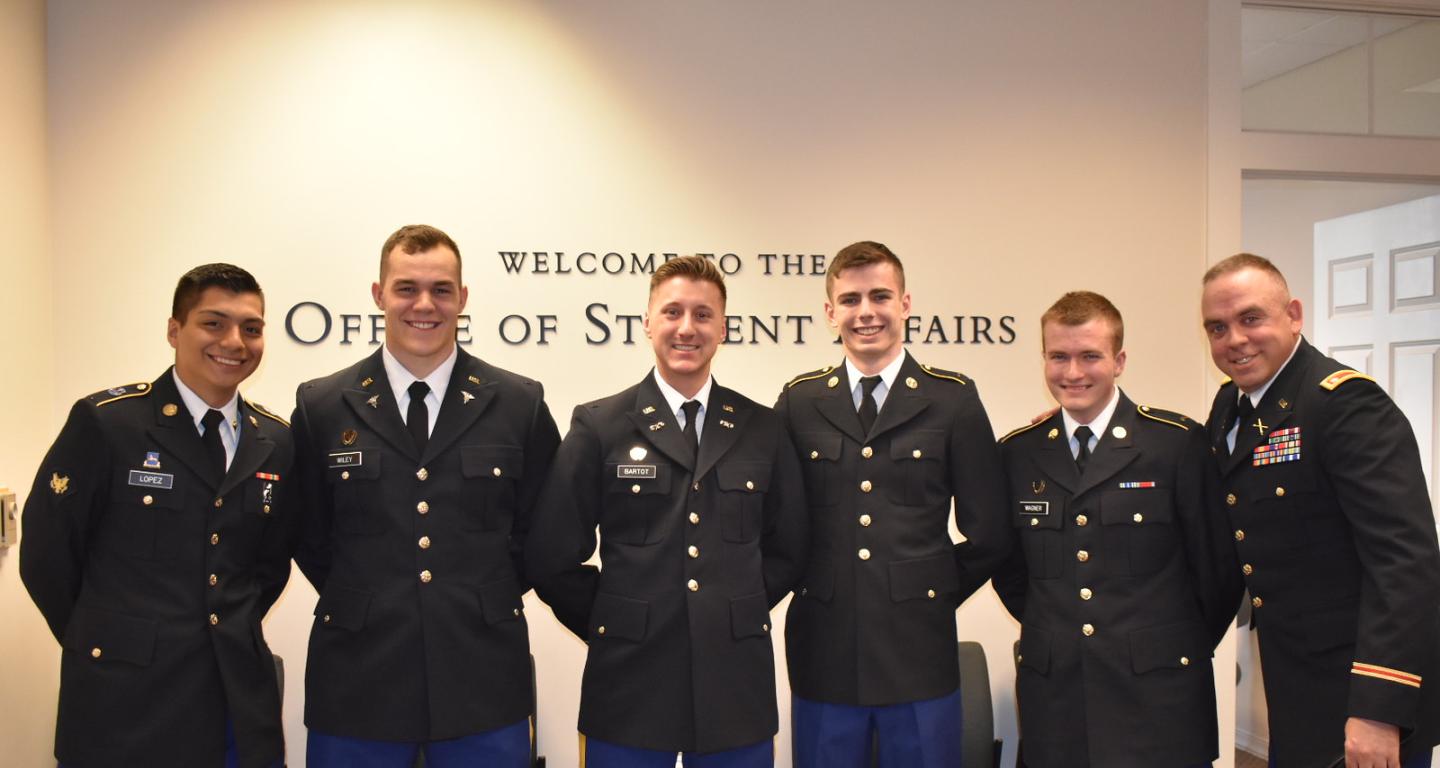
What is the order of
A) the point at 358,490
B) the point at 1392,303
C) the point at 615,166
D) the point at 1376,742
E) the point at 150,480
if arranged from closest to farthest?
the point at 1376,742 < the point at 150,480 < the point at 358,490 < the point at 615,166 < the point at 1392,303

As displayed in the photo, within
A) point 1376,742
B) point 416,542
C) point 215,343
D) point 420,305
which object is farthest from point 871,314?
point 215,343

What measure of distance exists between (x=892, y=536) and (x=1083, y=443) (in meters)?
0.60

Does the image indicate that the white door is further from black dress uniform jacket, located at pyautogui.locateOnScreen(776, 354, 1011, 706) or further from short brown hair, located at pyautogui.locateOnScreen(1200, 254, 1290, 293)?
black dress uniform jacket, located at pyautogui.locateOnScreen(776, 354, 1011, 706)

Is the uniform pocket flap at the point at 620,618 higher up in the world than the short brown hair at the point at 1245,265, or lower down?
lower down

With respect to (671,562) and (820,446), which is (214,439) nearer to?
(671,562)

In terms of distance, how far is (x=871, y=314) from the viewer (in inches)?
109

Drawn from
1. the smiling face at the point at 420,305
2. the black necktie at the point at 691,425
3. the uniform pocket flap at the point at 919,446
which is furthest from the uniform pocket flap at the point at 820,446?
the smiling face at the point at 420,305

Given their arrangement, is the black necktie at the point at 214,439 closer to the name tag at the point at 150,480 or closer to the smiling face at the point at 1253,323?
the name tag at the point at 150,480

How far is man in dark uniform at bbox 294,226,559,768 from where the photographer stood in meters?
2.37

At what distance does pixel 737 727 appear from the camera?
2432 mm

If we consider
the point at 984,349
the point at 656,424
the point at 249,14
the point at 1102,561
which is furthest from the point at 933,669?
the point at 249,14

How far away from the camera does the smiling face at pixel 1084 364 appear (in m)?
2.71

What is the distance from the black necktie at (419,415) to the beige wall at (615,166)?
1.49 metres

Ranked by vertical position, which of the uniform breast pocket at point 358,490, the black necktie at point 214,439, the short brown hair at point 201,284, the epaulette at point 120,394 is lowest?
the uniform breast pocket at point 358,490
